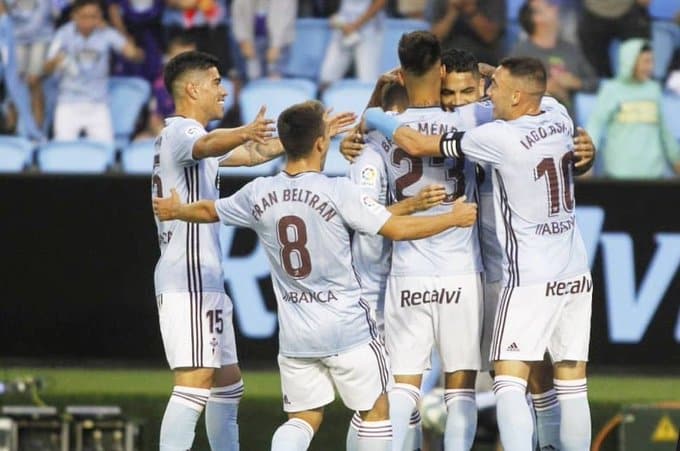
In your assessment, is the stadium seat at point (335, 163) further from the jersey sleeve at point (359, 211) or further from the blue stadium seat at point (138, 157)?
the jersey sleeve at point (359, 211)

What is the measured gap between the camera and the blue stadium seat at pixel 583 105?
46.3 feet

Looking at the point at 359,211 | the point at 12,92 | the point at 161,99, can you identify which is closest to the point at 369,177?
the point at 359,211

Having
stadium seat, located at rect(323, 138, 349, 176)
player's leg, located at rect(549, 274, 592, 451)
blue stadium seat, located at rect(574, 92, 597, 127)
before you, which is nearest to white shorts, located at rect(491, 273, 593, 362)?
player's leg, located at rect(549, 274, 592, 451)

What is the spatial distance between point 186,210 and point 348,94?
18.5 ft

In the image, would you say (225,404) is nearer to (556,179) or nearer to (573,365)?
(573,365)

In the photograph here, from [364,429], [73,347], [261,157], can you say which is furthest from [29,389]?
[364,429]

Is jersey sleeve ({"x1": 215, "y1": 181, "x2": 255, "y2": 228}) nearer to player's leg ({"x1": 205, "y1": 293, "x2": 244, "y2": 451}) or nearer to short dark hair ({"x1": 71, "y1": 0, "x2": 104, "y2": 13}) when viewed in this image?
player's leg ({"x1": 205, "y1": 293, "x2": 244, "y2": 451})

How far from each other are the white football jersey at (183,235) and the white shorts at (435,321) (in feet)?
3.26

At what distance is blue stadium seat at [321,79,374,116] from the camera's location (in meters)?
14.1

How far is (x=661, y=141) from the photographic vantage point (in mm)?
13930

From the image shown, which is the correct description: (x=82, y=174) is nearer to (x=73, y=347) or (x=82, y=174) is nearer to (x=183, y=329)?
(x=73, y=347)

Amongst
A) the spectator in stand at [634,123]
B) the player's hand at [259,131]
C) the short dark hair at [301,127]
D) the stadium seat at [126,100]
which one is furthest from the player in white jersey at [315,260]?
the stadium seat at [126,100]

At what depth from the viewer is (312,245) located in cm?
851

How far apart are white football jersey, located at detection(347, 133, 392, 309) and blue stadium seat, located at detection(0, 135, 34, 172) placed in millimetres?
4978
